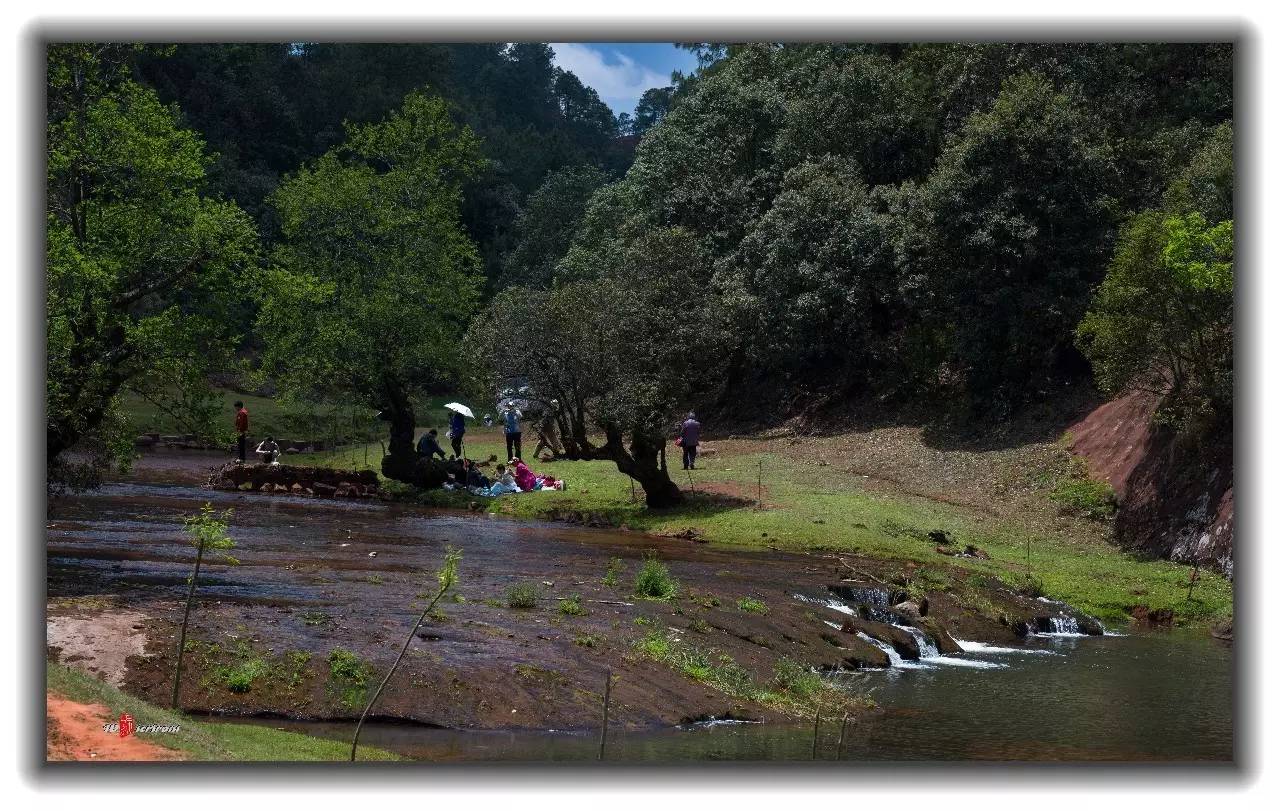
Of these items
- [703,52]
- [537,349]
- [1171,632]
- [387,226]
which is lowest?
[1171,632]

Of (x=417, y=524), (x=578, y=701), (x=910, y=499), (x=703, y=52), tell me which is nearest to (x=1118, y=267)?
(x=910, y=499)

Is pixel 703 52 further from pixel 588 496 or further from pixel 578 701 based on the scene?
pixel 578 701

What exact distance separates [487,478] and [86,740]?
29.5 meters

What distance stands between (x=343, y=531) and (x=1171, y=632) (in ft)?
59.7

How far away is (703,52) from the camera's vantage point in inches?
2803

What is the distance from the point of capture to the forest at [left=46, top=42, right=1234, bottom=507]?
2177 centimetres

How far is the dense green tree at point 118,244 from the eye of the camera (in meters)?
20.5

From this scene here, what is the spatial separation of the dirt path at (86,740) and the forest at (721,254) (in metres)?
8.27

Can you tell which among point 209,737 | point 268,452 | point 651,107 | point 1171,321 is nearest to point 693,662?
point 209,737

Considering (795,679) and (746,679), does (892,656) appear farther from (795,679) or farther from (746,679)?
(746,679)

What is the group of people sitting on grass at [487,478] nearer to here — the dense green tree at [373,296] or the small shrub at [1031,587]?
the dense green tree at [373,296]

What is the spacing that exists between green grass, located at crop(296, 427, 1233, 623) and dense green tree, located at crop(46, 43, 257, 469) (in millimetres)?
15217

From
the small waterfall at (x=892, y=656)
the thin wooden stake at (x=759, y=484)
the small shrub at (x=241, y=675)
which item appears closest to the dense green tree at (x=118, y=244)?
the small shrub at (x=241, y=675)

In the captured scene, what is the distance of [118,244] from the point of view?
21.3 m
